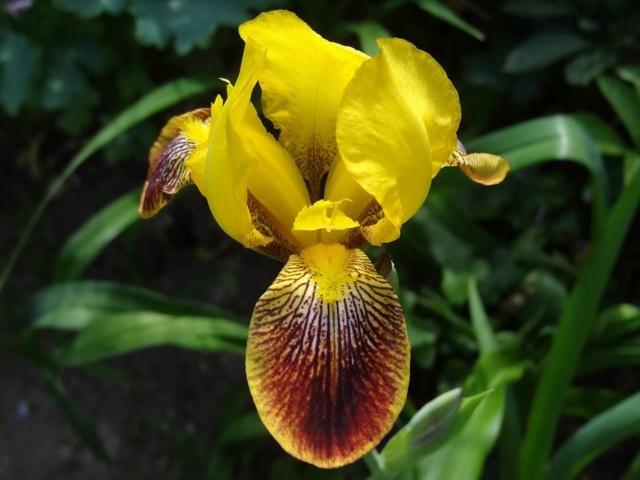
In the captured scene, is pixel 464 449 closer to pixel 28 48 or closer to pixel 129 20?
pixel 28 48

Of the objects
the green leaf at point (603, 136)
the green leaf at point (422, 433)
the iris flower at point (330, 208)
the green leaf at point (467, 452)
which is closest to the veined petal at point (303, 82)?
the iris flower at point (330, 208)

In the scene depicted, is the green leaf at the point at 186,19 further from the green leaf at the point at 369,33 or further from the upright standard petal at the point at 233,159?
the upright standard petal at the point at 233,159

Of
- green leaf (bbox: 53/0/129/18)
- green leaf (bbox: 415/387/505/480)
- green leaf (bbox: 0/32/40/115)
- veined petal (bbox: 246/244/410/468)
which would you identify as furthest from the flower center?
green leaf (bbox: 0/32/40/115)

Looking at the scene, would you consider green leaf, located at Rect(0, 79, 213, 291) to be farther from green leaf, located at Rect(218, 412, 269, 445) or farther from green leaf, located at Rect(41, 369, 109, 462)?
green leaf, located at Rect(218, 412, 269, 445)

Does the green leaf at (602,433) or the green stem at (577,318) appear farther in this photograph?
the green stem at (577,318)

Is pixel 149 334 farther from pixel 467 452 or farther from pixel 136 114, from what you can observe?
pixel 467 452

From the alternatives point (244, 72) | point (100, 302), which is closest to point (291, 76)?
point (244, 72)

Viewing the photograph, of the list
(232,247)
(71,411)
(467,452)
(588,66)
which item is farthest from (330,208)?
(232,247)
